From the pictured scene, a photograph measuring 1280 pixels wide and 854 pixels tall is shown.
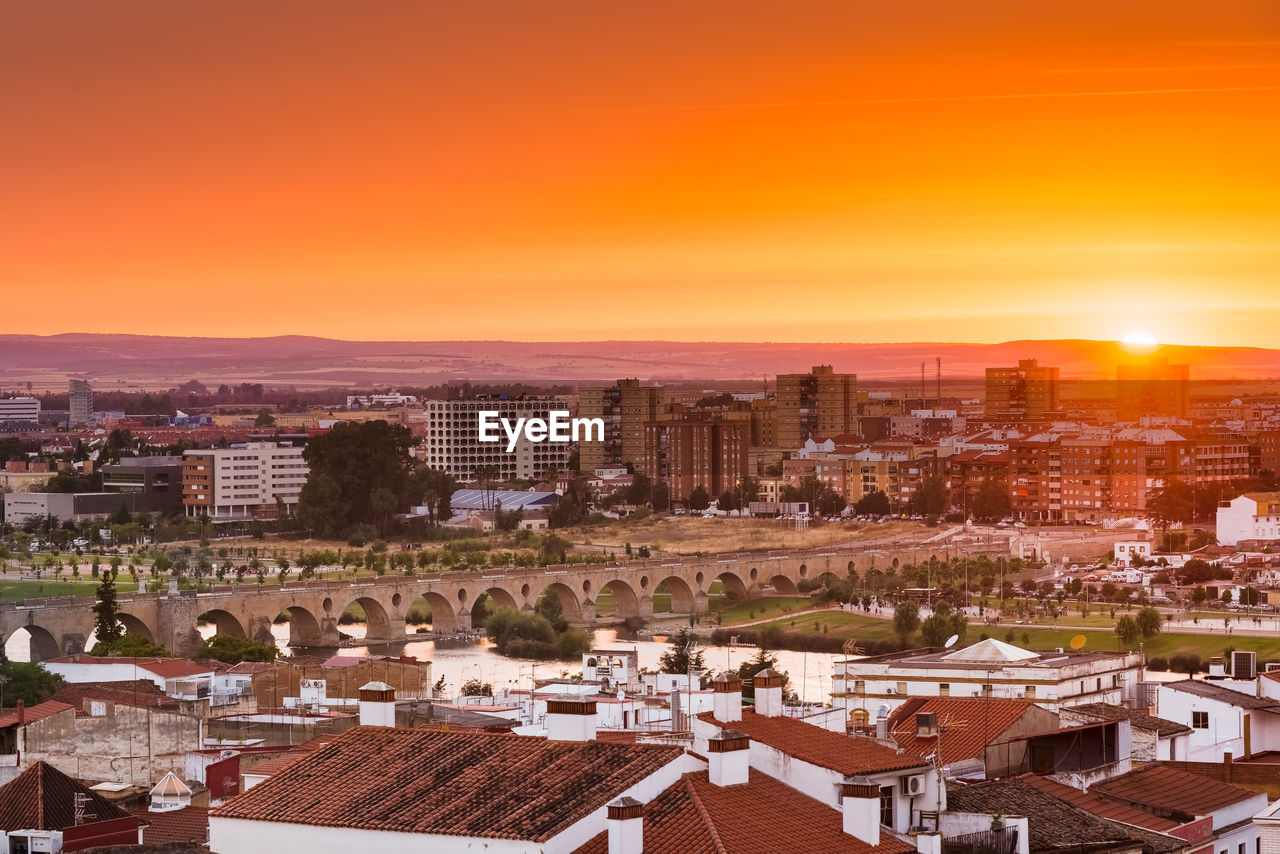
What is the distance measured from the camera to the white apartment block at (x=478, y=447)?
358ft

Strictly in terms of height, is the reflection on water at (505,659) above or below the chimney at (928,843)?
below

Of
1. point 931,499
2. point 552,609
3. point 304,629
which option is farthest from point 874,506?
point 304,629

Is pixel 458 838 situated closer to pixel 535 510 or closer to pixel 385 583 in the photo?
pixel 385 583

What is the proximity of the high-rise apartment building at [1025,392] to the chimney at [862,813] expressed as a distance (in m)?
109

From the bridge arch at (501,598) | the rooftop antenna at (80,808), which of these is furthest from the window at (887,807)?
the bridge arch at (501,598)

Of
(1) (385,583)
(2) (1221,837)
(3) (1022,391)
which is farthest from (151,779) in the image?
(3) (1022,391)

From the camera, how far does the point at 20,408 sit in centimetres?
14388

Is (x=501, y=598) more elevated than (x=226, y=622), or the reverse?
(x=226, y=622)

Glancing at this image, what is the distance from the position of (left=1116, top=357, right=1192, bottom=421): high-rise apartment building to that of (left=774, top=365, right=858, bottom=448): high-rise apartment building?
13481mm

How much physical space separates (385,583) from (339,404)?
102120mm

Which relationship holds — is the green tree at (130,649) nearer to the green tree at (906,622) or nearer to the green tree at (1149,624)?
the green tree at (906,622)

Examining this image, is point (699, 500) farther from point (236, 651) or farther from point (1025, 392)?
point (236, 651)

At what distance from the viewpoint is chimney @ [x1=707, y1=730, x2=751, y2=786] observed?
9.20 m
